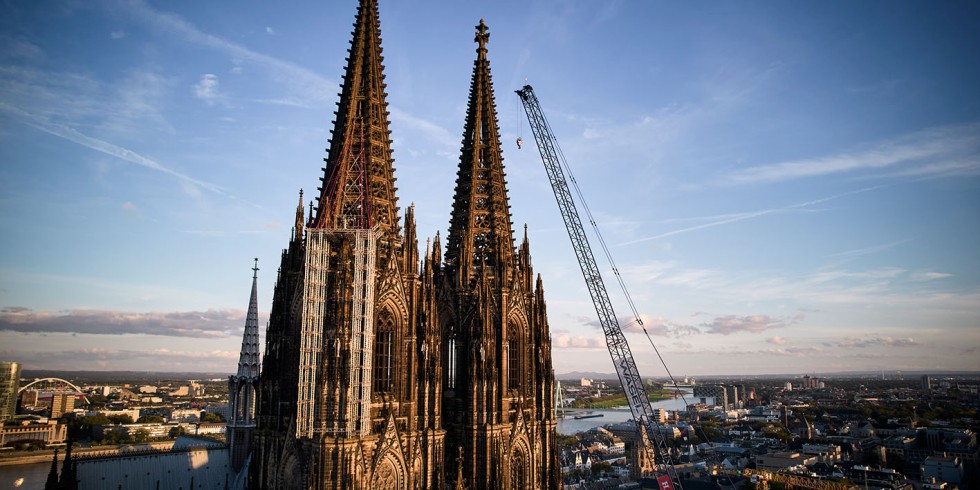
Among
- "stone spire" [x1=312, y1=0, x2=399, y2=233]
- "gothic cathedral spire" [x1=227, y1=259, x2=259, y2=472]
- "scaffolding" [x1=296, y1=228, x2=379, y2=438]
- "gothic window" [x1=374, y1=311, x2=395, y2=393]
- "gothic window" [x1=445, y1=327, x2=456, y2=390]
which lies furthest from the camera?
"gothic cathedral spire" [x1=227, y1=259, x2=259, y2=472]

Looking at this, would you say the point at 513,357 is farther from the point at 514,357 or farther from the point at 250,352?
the point at 250,352

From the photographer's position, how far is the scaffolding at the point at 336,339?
117ft

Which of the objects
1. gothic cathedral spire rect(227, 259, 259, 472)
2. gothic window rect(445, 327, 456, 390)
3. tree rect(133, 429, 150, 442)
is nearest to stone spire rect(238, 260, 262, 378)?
gothic cathedral spire rect(227, 259, 259, 472)

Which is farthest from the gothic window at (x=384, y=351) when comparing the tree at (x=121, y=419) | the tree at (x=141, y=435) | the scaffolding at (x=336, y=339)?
the tree at (x=121, y=419)

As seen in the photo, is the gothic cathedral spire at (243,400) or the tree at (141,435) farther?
the tree at (141,435)

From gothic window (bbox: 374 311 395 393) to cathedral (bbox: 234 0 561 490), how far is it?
0.06 meters

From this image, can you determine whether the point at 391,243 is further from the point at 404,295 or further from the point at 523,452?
the point at 523,452

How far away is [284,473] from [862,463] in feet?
373

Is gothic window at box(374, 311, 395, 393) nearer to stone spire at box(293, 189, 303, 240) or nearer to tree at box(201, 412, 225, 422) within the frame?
stone spire at box(293, 189, 303, 240)

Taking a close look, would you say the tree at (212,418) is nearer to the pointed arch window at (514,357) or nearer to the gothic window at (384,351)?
the pointed arch window at (514,357)

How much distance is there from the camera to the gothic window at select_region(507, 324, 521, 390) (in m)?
45.0

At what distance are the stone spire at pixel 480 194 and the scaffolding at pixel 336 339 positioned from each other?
867cm

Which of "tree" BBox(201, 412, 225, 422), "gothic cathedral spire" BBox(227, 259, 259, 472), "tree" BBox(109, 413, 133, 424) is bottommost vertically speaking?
"tree" BBox(201, 412, 225, 422)

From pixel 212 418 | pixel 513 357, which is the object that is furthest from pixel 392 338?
pixel 212 418
